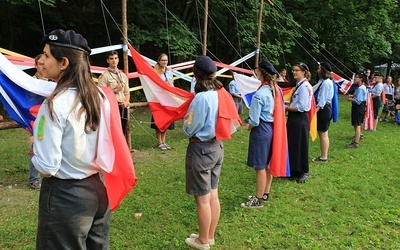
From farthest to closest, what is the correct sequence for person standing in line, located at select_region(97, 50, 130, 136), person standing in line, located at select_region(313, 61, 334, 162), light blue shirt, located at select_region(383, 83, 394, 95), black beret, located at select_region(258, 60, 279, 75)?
light blue shirt, located at select_region(383, 83, 394, 95) → person standing in line, located at select_region(313, 61, 334, 162) → person standing in line, located at select_region(97, 50, 130, 136) → black beret, located at select_region(258, 60, 279, 75)

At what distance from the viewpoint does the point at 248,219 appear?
412 cm

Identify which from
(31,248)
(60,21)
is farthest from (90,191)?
(60,21)

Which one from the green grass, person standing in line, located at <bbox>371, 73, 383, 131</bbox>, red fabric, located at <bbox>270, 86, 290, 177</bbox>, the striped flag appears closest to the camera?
the striped flag

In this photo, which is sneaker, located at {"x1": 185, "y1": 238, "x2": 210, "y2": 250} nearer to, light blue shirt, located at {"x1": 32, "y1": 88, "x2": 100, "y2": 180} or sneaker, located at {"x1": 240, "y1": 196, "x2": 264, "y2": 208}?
sneaker, located at {"x1": 240, "y1": 196, "x2": 264, "y2": 208}

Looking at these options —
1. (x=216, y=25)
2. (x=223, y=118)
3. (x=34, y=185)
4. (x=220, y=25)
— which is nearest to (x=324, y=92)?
(x=223, y=118)

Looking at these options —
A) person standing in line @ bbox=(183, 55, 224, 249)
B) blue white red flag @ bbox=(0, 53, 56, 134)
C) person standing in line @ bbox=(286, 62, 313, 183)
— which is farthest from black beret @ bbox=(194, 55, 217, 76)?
person standing in line @ bbox=(286, 62, 313, 183)

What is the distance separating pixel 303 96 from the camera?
522 cm

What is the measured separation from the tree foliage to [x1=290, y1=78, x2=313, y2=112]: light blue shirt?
530 cm

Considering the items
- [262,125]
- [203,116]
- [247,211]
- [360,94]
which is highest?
[203,116]

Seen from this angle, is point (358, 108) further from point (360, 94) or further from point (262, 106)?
point (262, 106)

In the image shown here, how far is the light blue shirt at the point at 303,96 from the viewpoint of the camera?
519 cm

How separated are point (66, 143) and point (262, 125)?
111 inches

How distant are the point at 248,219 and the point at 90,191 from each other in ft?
8.37

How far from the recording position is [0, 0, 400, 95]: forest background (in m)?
12.0
